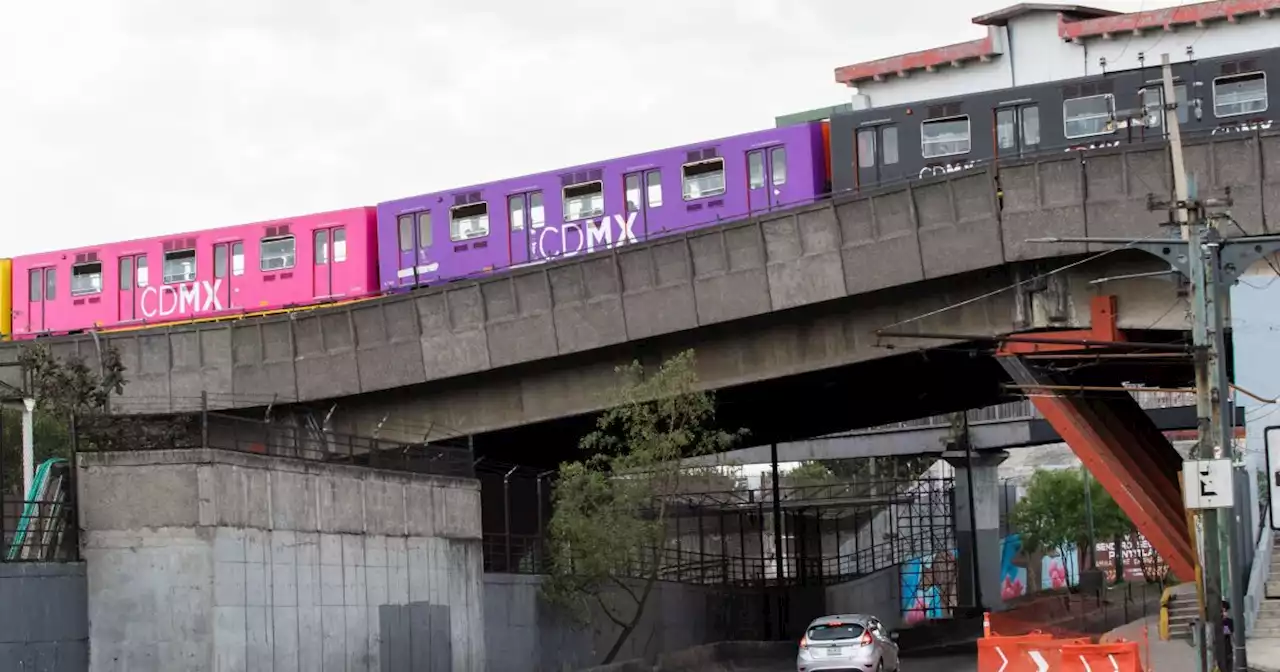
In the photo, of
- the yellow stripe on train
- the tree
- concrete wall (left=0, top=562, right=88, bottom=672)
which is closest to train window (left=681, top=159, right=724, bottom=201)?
the tree

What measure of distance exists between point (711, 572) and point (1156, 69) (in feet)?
106

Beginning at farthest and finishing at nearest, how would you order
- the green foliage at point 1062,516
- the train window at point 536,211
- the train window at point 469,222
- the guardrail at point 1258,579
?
1. the green foliage at point 1062,516
2. the train window at point 469,222
3. the train window at point 536,211
4. the guardrail at point 1258,579

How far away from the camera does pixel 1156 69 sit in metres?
38.9

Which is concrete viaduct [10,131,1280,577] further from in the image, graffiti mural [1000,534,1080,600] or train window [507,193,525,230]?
graffiti mural [1000,534,1080,600]

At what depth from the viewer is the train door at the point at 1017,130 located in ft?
132

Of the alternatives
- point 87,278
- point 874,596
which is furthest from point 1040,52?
point 87,278

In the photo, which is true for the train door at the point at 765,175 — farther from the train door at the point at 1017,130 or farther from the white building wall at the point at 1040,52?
the white building wall at the point at 1040,52

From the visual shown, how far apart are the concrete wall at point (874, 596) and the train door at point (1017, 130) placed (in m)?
30.1

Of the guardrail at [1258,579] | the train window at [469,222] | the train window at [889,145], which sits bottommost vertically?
the guardrail at [1258,579]

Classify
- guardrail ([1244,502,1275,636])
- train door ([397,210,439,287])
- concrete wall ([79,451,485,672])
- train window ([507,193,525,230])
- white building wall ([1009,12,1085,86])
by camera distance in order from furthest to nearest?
white building wall ([1009,12,1085,86]) < train door ([397,210,439,287]) < train window ([507,193,525,230]) < guardrail ([1244,502,1275,636]) < concrete wall ([79,451,485,672])

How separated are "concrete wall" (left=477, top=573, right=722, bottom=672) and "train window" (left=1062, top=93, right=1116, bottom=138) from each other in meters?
16.0

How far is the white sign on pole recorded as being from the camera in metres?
17.8

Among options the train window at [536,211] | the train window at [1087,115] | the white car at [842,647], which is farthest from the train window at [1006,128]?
the white car at [842,647]

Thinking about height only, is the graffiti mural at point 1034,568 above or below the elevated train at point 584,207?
below
